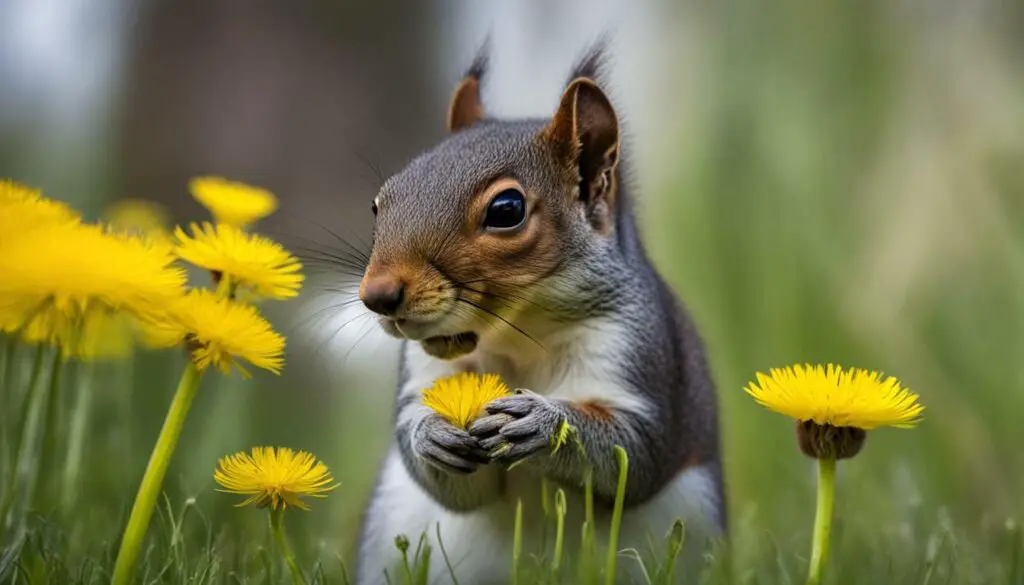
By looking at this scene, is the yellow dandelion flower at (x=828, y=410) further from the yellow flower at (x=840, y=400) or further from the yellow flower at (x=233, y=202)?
the yellow flower at (x=233, y=202)

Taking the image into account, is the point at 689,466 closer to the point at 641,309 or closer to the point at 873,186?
the point at 641,309

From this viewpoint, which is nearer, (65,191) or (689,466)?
(689,466)

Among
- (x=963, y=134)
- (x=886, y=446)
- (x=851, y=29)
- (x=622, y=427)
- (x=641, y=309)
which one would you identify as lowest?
(x=622, y=427)

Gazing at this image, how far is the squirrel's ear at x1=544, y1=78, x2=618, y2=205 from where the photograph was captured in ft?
4.72

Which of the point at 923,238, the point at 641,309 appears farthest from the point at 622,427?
the point at 923,238

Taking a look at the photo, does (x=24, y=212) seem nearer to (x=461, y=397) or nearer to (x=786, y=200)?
(x=461, y=397)

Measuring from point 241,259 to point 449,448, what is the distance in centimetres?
30

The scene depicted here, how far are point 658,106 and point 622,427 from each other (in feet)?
6.91

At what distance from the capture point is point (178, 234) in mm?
1096

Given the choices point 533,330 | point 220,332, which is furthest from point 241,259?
point 533,330

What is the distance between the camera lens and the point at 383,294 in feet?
3.97

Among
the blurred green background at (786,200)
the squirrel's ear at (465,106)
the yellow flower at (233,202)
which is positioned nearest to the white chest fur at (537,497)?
the yellow flower at (233,202)

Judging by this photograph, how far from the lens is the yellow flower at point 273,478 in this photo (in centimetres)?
99

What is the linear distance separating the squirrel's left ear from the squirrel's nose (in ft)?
1.13
